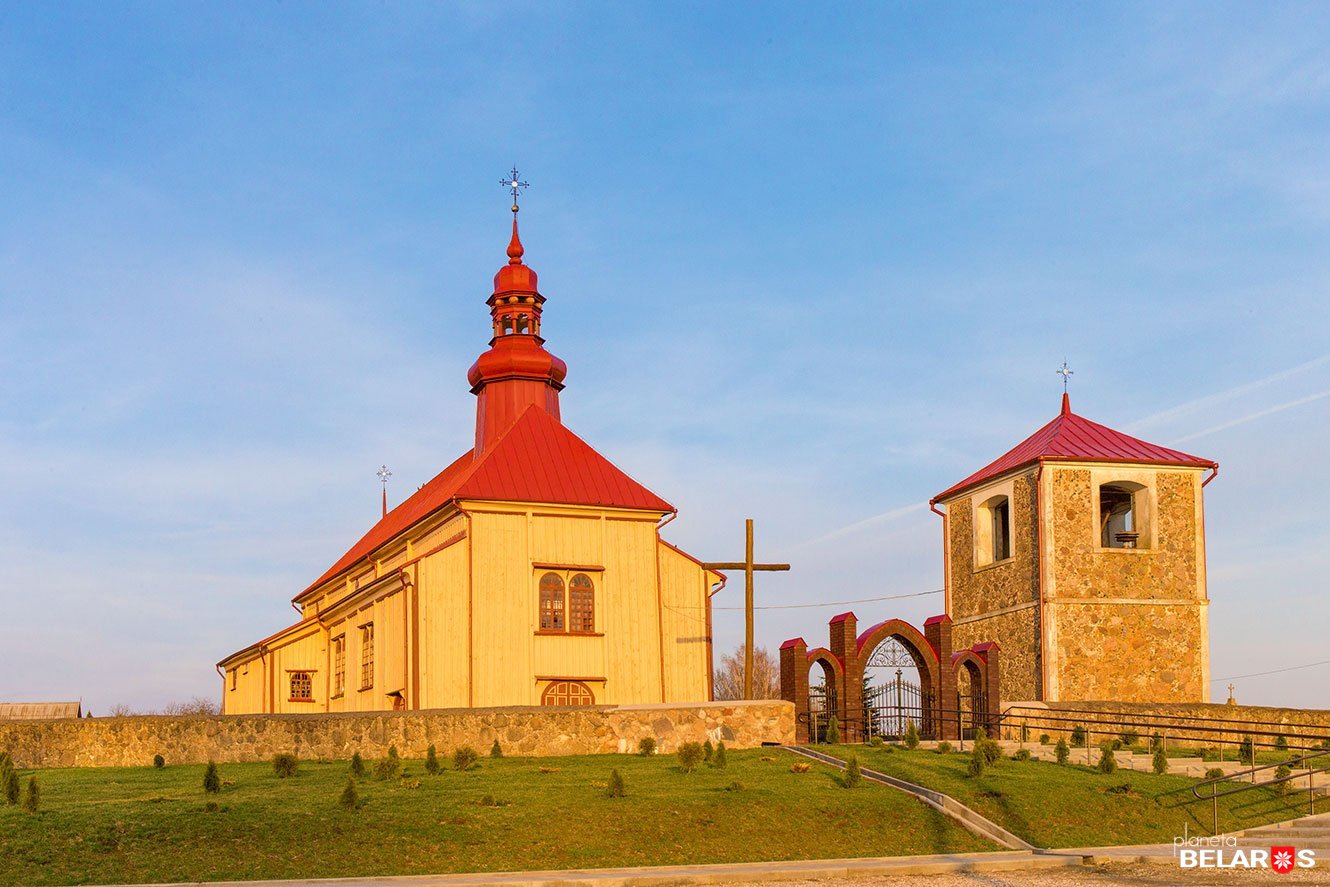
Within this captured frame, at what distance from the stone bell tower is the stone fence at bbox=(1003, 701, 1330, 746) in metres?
1.57

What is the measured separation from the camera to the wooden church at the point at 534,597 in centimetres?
3012

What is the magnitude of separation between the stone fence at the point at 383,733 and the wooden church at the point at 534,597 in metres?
5.58

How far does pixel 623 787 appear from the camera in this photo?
18.8 meters

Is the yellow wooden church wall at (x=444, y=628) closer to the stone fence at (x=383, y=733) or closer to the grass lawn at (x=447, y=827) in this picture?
the stone fence at (x=383, y=733)

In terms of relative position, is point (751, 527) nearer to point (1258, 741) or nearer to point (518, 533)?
point (518, 533)

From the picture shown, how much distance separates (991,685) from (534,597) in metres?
9.33

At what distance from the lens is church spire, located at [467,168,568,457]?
37375 millimetres

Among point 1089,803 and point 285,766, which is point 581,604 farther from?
point 1089,803

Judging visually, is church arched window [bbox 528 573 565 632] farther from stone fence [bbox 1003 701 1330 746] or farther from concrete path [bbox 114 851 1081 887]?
concrete path [bbox 114 851 1081 887]

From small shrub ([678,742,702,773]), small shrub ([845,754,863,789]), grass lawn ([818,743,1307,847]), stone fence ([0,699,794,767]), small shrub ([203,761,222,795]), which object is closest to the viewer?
grass lawn ([818,743,1307,847])

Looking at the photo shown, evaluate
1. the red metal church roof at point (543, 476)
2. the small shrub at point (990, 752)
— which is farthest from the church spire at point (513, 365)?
the small shrub at point (990, 752)

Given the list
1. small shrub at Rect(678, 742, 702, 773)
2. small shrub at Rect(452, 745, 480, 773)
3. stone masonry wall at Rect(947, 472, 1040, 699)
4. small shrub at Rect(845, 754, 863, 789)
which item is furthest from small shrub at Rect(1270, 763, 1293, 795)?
small shrub at Rect(452, 745, 480, 773)

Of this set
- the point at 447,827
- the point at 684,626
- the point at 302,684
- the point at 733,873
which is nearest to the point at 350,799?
the point at 447,827

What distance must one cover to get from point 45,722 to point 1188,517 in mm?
22978
